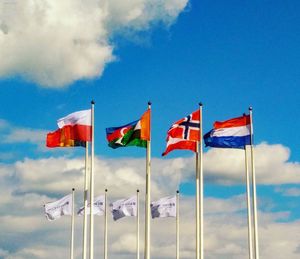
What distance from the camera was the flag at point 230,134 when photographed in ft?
159

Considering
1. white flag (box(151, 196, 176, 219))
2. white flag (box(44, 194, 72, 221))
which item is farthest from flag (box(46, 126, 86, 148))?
white flag (box(151, 196, 176, 219))

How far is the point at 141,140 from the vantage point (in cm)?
4784

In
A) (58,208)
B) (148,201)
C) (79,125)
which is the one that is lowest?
(148,201)

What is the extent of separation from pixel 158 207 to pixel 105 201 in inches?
344

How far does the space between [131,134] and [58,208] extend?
20680mm

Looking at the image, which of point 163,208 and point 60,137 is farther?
point 163,208

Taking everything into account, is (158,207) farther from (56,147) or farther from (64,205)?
(56,147)

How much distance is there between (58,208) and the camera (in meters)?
65.6

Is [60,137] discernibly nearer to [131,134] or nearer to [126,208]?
[131,134]

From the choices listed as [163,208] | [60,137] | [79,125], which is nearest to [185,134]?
[79,125]

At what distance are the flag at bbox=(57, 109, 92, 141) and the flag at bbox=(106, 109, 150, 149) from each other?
2986 millimetres

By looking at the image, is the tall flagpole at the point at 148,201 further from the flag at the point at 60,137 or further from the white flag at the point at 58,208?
the white flag at the point at 58,208

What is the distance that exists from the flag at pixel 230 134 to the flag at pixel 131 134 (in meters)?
4.43

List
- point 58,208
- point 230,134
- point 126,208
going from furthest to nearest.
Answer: point 126,208 → point 58,208 → point 230,134
